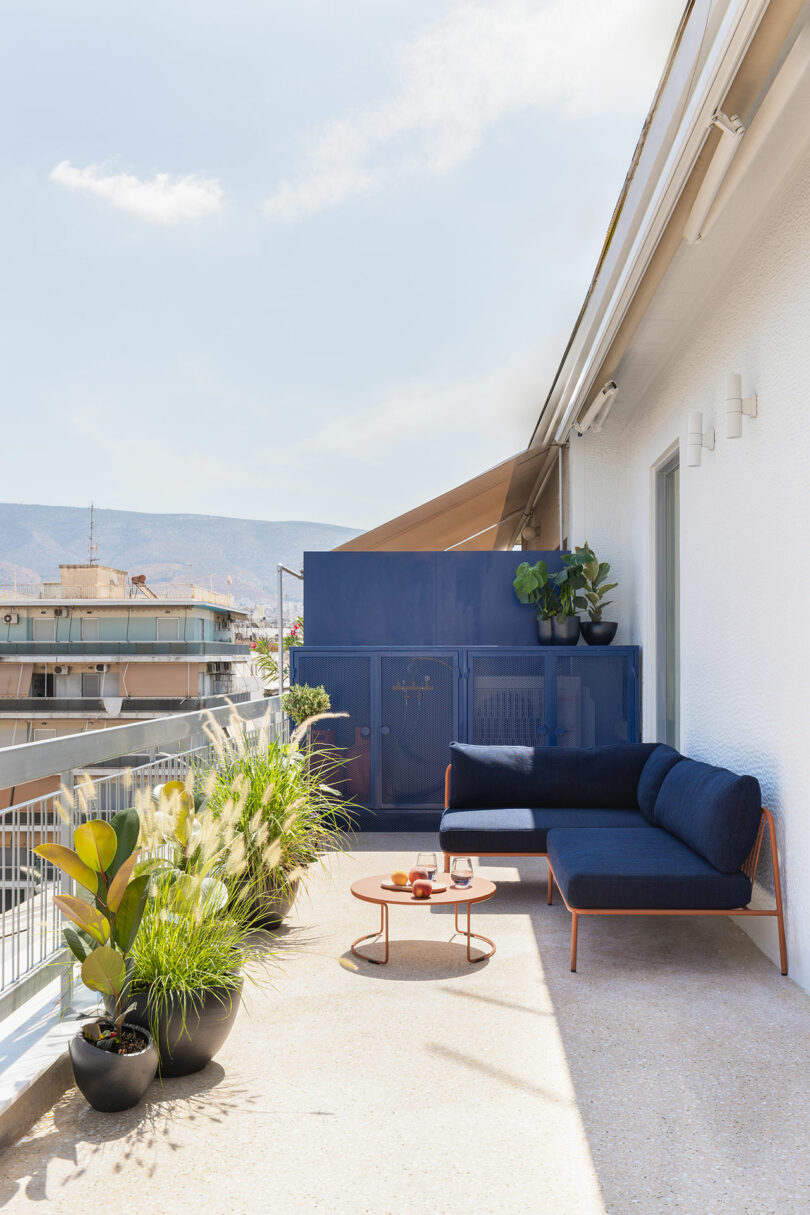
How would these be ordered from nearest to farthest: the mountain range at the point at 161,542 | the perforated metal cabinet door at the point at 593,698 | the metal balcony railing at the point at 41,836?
the metal balcony railing at the point at 41,836, the perforated metal cabinet door at the point at 593,698, the mountain range at the point at 161,542

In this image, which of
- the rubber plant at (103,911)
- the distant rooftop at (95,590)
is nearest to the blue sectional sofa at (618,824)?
the rubber plant at (103,911)

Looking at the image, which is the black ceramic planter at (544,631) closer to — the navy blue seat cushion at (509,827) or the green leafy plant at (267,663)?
the navy blue seat cushion at (509,827)

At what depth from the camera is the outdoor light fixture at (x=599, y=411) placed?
626 centimetres

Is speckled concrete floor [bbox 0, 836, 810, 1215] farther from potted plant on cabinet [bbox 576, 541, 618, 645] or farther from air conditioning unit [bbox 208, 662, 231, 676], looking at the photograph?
air conditioning unit [bbox 208, 662, 231, 676]

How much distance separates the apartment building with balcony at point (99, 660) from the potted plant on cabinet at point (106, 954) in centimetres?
5196

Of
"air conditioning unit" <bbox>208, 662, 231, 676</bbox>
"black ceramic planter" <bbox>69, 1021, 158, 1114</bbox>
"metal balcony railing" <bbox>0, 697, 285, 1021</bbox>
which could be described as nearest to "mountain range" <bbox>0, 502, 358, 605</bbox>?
"air conditioning unit" <bbox>208, 662, 231, 676</bbox>

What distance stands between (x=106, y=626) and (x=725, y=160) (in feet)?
192

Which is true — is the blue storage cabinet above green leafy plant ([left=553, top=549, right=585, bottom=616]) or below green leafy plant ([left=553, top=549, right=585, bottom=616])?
below

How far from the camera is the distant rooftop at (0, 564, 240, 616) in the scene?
194 ft

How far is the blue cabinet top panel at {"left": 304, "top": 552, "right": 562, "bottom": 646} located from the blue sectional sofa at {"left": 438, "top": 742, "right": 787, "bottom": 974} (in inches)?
80.6

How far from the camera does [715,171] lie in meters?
3.45

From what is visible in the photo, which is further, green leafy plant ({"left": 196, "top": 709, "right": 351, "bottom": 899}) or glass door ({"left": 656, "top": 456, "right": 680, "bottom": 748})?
glass door ({"left": 656, "top": 456, "right": 680, "bottom": 748})

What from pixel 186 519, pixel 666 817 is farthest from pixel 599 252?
pixel 186 519

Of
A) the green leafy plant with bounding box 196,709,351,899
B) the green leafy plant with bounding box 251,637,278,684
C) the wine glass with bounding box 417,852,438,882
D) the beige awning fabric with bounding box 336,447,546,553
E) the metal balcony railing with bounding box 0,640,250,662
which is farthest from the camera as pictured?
the metal balcony railing with bounding box 0,640,250,662
